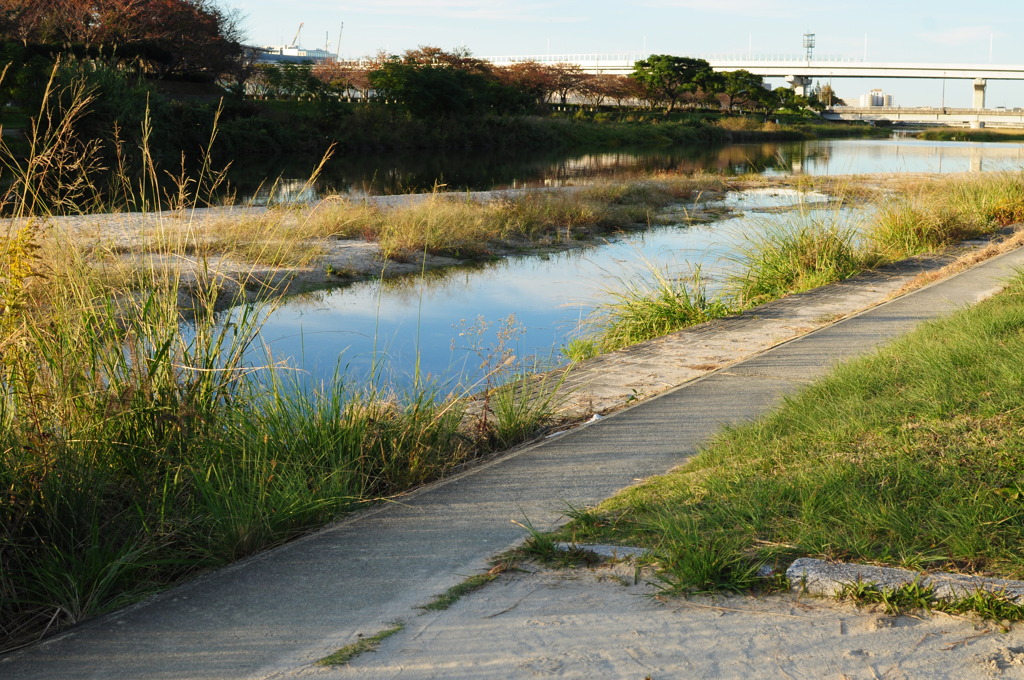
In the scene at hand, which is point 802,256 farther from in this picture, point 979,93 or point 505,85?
point 979,93

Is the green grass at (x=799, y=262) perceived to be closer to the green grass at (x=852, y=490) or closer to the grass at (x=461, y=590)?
the green grass at (x=852, y=490)

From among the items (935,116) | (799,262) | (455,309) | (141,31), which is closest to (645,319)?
(799,262)

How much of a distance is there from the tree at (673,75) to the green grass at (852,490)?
9360 centimetres

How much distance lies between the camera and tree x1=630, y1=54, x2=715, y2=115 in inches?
3792

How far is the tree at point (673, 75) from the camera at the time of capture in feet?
316

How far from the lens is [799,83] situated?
114 metres

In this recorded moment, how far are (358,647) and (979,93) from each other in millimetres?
115166

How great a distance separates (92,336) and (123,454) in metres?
0.62

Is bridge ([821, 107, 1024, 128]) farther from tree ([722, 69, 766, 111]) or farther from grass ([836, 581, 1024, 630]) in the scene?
grass ([836, 581, 1024, 630])

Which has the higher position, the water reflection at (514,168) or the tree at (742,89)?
the tree at (742,89)

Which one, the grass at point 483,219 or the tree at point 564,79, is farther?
the tree at point 564,79

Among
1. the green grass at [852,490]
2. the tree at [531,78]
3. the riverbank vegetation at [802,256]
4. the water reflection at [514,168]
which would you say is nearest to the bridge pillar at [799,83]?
the tree at [531,78]

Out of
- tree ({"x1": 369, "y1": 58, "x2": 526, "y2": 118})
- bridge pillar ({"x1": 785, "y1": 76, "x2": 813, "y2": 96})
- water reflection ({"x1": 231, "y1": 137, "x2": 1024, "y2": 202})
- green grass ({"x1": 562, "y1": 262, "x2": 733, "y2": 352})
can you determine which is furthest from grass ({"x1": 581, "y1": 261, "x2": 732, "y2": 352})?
bridge pillar ({"x1": 785, "y1": 76, "x2": 813, "y2": 96})

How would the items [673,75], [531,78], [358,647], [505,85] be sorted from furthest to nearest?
[673,75]
[531,78]
[505,85]
[358,647]
